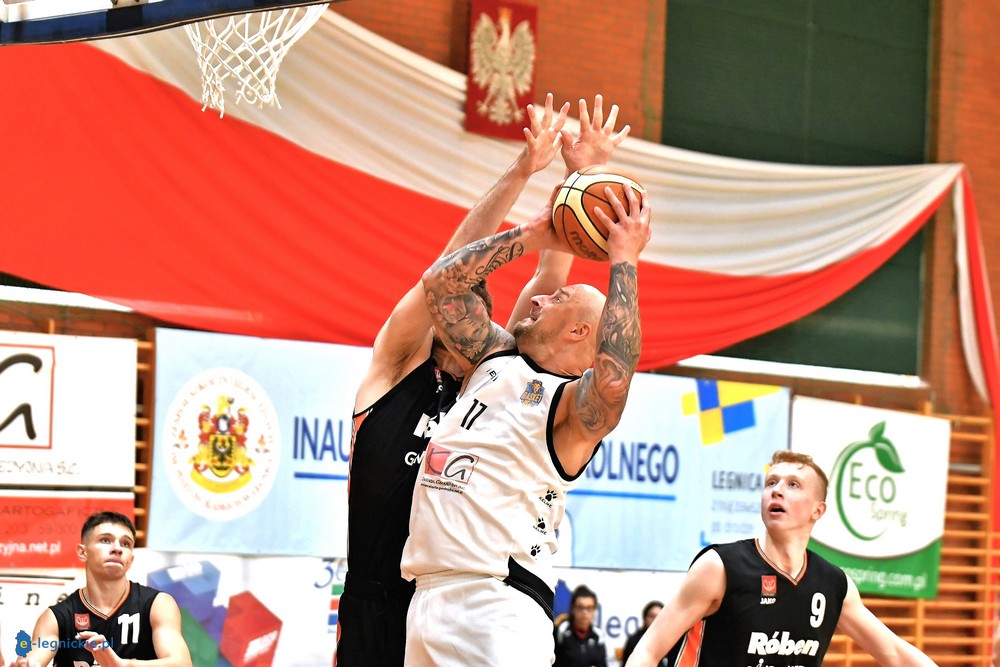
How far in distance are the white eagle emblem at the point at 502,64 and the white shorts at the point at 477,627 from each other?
620 cm

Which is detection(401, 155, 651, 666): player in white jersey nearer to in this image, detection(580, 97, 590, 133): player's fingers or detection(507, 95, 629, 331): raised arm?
detection(507, 95, 629, 331): raised arm

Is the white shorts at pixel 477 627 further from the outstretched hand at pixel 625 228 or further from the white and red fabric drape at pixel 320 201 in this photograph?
the white and red fabric drape at pixel 320 201

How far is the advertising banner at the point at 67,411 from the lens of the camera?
24.7 feet

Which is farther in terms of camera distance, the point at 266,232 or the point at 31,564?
the point at 266,232

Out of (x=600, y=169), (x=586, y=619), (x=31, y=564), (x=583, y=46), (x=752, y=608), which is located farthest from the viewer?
(x=583, y=46)

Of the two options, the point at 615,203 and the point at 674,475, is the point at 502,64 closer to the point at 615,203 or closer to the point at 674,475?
the point at 674,475

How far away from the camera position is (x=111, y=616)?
5.73 meters

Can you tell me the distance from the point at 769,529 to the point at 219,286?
4.39m

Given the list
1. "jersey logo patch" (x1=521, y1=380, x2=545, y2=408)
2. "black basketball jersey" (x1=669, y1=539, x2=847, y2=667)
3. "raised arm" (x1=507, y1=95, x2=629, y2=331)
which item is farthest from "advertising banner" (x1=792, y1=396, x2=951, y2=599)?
"jersey logo patch" (x1=521, y1=380, x2=545, y2=408)

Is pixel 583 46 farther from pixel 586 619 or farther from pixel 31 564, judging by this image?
pixel 31 564

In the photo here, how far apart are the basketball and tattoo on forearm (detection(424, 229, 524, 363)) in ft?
0.47

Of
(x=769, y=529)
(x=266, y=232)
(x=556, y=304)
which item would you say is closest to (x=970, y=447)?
(x=266, y=232)

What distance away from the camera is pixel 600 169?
3543 millimetres

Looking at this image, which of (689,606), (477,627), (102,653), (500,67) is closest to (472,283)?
(477,627)
